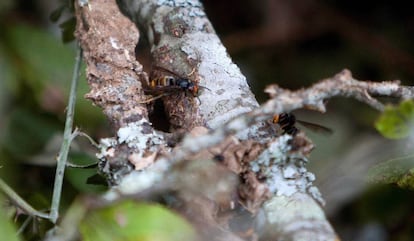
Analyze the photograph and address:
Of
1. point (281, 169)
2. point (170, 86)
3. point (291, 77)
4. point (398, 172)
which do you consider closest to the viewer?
point (281, 169)

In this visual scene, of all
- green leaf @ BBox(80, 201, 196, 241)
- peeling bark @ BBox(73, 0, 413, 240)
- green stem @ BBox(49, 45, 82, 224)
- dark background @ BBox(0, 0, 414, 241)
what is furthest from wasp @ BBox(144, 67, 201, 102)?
green leaf @ BBox(80, 201, 196, 241)

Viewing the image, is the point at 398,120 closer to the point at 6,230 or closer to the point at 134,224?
the point at 134,224

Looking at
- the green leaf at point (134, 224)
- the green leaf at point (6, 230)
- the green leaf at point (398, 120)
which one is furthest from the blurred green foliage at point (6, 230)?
the green leaf at point (398, 120)

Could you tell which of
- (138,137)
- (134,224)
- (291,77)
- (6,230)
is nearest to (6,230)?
(6,230)

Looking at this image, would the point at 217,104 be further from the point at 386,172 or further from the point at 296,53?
the point at 296,53

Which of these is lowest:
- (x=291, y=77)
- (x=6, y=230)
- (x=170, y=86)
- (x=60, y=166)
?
(x=6, y=230)

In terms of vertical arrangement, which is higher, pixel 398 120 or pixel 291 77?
pixel 291 77

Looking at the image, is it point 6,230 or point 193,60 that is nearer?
point 6,230

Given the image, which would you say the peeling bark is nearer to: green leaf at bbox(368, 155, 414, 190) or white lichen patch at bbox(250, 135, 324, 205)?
white lichen patch at bbox(250, 135, 324, 205)
